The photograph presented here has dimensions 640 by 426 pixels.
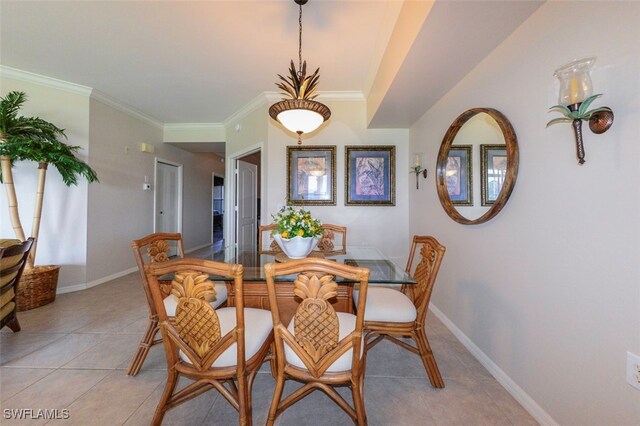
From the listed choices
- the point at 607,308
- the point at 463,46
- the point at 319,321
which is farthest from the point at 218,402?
the point at 463,46

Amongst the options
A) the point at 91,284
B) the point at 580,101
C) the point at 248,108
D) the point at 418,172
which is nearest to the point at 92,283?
the point at 91,284

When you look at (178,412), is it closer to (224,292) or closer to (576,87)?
(224,292)

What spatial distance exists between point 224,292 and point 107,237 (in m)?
3.03

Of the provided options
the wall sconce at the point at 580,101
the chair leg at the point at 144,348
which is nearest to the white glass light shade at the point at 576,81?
the wall sconce at the point at 580,101

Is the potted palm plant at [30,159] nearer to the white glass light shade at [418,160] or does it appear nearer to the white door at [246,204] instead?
the white door at [246,204]

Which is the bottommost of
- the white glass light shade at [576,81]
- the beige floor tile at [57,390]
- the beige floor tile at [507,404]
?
the beige floor tile at [507,404]

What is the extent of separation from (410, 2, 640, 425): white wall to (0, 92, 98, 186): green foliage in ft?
14.3

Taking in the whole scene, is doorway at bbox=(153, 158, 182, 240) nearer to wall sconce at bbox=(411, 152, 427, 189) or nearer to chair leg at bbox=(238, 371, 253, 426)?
chair leg at bbox=(238, 371, 253, 426)

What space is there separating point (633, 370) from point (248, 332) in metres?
1.63

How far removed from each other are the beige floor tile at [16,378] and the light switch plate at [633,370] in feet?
10.4

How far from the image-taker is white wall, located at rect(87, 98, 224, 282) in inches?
136

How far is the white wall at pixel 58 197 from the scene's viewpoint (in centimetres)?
299

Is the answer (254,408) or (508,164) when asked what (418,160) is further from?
(254,408)

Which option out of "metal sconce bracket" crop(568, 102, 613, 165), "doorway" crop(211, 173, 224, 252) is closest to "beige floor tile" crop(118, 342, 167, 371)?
"metal sconce bracket" crop(568, 102, 613, 165)
